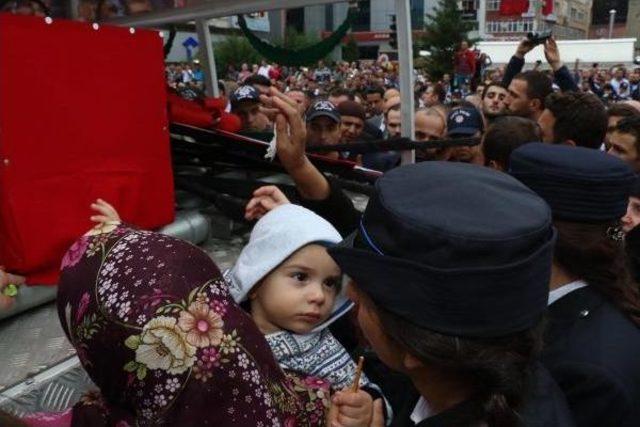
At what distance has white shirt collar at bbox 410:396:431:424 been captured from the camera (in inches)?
49.5

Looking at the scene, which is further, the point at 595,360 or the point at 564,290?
the point at 564,290

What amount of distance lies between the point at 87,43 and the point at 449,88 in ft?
56.5

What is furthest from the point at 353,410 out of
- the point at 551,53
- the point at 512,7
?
the point at 512,7

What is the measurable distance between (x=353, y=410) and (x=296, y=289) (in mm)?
544

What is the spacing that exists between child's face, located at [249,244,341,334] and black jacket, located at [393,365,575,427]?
675mm

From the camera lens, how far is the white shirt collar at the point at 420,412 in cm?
126

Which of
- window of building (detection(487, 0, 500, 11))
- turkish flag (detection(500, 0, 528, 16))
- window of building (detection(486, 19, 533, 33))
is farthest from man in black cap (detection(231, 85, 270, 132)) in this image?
window of building (detection(487, 0, 500, 11))

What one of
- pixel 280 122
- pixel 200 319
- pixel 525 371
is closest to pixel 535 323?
pixel 525 371

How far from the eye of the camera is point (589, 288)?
5.06ft

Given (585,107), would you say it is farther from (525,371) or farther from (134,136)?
Result: (525,371)

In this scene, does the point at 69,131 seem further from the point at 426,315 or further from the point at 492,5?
the point at 492,5

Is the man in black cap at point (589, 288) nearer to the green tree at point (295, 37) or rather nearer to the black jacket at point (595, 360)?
the black jacket at point (595, 360)

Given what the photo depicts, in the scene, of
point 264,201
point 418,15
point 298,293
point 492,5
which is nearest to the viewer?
point 298,293

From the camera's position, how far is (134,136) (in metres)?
2.65
